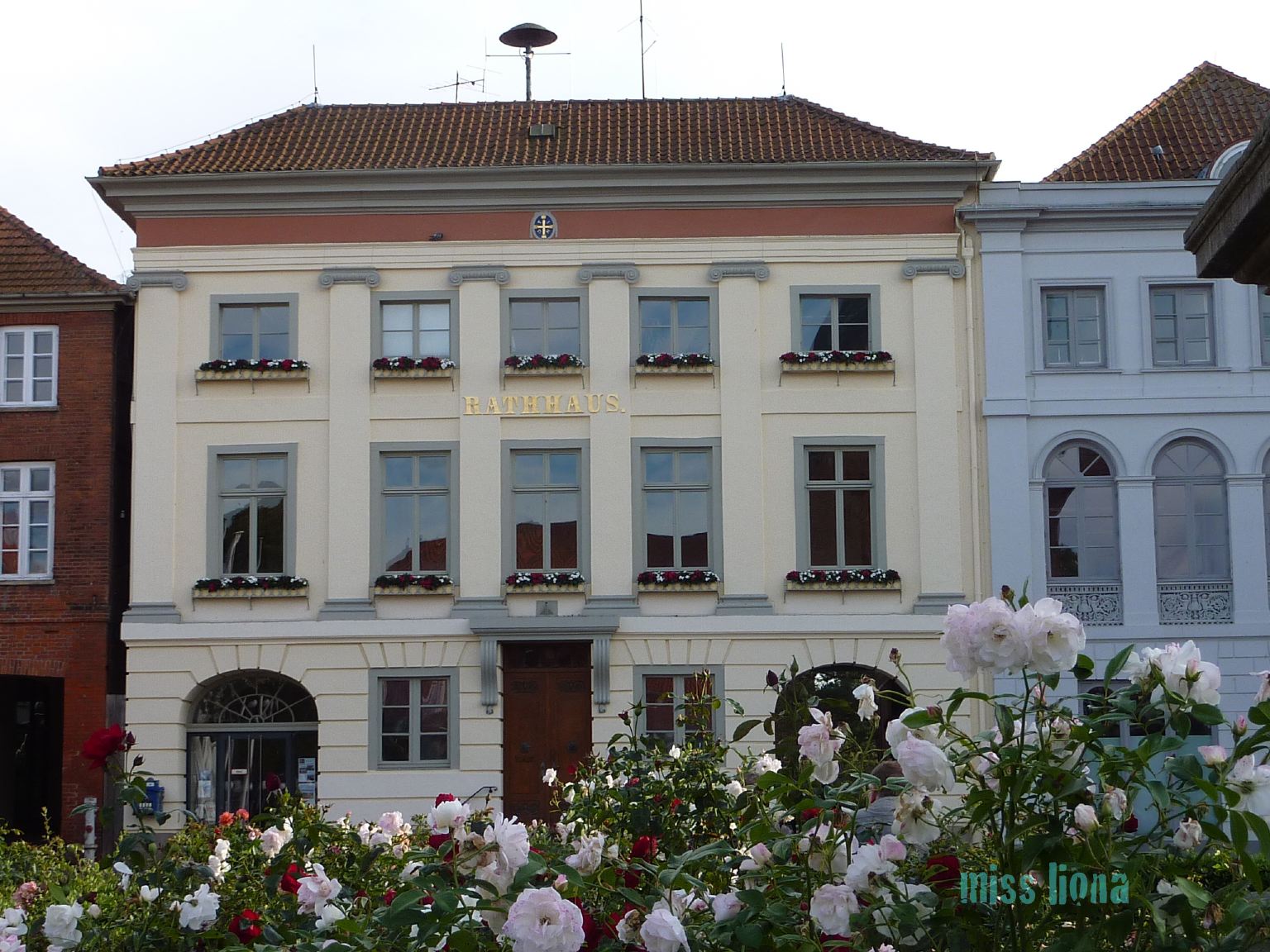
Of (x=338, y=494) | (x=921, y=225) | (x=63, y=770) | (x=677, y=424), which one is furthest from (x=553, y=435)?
(x=63, y=770)

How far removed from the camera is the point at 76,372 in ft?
79.8

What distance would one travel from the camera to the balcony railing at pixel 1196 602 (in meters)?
23.2

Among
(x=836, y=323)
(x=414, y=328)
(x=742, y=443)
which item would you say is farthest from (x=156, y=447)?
(x=836, y=323)

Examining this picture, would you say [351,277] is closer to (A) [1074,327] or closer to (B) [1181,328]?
(A) [1074,327]

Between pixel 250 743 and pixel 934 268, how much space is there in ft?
41.8

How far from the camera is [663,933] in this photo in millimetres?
3773

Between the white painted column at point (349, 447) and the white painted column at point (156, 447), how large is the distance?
2147 millimetres

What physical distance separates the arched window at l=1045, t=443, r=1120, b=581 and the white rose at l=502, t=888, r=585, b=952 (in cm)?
2070

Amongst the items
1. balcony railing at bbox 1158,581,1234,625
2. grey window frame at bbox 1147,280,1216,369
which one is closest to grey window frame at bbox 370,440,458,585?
balcony railing at bbox 1158,581,1234,625

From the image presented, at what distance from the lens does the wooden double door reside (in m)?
23.4

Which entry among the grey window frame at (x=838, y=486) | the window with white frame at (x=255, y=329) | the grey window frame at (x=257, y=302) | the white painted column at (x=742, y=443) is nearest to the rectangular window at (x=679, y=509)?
the white painted column at (x=742, y=443)

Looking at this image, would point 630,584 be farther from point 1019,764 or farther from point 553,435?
point 1019,764

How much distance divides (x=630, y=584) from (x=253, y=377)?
21.7ft

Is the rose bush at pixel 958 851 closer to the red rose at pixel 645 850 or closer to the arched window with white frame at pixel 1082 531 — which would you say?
the red rose at pixel 645 850
